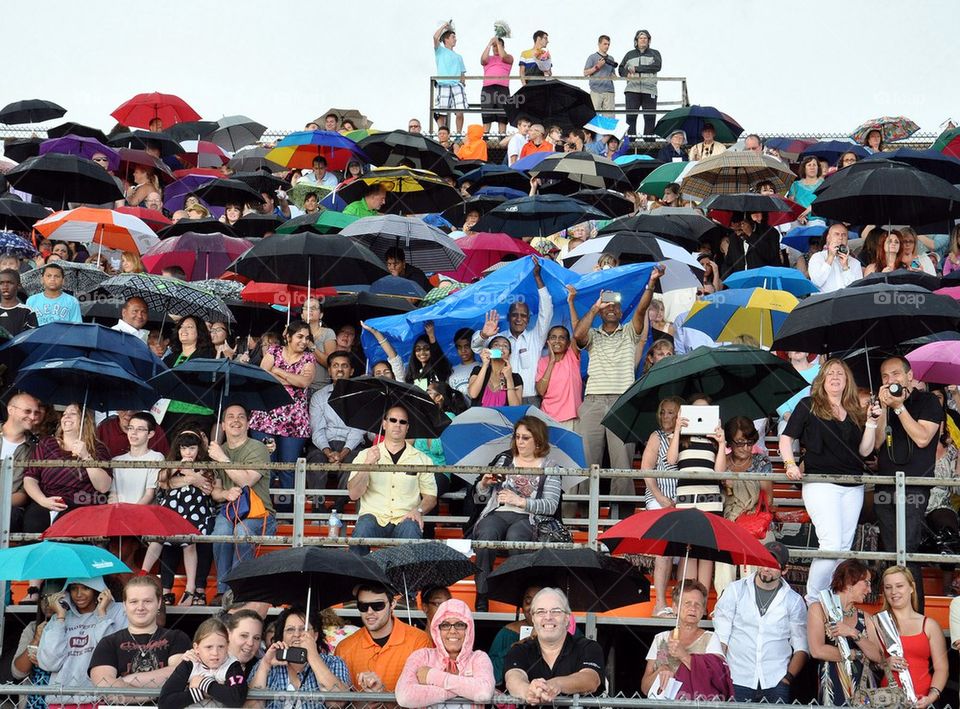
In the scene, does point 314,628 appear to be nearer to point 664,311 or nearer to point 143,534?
point 143,534

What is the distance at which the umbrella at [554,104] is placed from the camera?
2611 centimetres

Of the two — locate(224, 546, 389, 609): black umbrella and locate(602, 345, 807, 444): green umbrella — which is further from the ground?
locate(602, 345, 807, 444): green umbrella

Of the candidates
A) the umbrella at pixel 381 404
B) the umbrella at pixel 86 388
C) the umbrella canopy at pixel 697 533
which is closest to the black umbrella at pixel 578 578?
the umbrella canopy at pixel 697 533

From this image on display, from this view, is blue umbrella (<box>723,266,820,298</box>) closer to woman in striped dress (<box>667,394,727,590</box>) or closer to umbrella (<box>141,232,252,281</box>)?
woman in striped dress (<box>667,394,727,590</box>)

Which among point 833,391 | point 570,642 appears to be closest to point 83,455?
point 570,642

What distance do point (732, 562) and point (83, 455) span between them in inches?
195

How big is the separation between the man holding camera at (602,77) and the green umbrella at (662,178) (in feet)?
23.7

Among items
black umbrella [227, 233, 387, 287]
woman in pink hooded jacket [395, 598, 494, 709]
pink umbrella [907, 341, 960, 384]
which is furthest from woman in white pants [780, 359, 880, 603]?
black umbrella [227, 233, 387, 287]

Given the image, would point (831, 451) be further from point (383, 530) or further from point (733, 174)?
point (733, 174)

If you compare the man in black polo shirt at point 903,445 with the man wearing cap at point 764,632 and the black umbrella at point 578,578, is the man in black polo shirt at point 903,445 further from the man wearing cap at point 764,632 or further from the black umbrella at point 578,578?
the black umbrella at point 578,578

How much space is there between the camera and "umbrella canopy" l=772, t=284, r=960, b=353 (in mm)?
11570

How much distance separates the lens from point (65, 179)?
2020 cm

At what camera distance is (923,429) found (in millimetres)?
11180

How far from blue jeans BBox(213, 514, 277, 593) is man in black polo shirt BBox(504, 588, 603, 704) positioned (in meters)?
2.79
